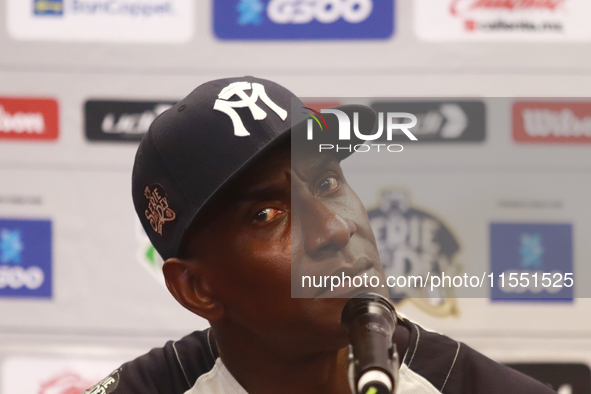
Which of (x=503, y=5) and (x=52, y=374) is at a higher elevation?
(x=503, y=5)

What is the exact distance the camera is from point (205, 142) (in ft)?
3.00

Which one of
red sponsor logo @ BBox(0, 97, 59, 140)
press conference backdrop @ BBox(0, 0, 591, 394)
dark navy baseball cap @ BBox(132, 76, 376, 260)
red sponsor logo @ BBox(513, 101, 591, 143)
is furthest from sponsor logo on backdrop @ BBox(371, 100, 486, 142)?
red sponsor logo @ BBox(0, 97, 59, 140)

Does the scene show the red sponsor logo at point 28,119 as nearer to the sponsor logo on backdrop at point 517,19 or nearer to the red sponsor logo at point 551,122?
the sponsor logo on backdrop at point 517,19

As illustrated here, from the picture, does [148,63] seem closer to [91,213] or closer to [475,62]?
[91,213]

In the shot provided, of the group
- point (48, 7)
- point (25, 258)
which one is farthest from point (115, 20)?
point (25, 258)

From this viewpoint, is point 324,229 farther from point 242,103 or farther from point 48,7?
point 48,7

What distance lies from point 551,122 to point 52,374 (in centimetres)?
174

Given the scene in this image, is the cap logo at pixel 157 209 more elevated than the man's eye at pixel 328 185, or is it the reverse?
the man's eye at pixel 328 185

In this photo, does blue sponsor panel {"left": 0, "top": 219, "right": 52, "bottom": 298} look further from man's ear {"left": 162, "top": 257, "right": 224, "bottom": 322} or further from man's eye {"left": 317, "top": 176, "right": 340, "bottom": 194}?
man's eye {"left": 317, "top": 176, "right": 340, "bottom": 194}

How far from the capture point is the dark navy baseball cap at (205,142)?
0.90 m

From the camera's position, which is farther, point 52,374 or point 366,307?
point 52,374

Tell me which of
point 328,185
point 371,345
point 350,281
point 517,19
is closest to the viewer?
point 371,345

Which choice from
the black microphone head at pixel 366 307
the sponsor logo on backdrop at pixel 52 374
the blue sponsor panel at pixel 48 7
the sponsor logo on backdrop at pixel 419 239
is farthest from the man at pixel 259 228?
the blue sponsor panel at pixel 48 7

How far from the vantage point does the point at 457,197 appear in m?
1.76
